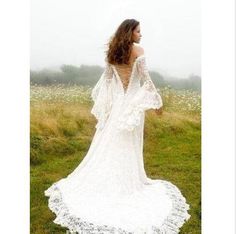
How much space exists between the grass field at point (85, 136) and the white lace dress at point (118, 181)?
0.10m

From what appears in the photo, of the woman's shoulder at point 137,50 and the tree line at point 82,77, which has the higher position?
the woman's shoulder at point 137,50

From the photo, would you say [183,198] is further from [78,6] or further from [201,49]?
[78,6]

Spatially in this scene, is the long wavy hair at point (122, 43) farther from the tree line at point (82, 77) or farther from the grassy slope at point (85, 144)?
the grassy slope at point (85, 144)

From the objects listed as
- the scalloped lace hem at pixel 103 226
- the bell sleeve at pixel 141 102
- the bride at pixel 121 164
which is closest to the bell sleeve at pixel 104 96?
the bride at pixel 121 164

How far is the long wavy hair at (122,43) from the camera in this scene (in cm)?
484

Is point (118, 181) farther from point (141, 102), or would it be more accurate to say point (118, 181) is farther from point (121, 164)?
point (141, 102)

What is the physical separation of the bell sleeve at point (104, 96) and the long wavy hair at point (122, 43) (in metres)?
0.14

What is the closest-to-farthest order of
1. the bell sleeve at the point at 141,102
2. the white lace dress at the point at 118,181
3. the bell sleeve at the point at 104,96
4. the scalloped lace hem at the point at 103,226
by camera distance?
the scalloped lace hem at the point at 103,226
the white lace dress at the point at 118,181
the bell sleeve at the point at 141,102
the bell sleeve at the point at 104,96

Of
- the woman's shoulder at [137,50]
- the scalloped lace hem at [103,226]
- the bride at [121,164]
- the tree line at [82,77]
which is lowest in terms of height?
the scalloped lace hem at [103,226]

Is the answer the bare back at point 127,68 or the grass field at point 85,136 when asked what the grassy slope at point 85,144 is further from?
the bare back at point 127,68

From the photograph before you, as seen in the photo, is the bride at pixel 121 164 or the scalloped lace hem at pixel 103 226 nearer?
the scalloped lace hem at pixel 103 226

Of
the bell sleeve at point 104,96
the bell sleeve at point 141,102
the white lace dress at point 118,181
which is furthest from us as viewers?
the bell sleeve at point 104,96

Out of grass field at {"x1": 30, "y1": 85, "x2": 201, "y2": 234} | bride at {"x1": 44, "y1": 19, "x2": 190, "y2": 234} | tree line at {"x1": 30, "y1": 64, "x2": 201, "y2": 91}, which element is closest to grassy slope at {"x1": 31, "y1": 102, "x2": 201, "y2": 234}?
grass field at {"x1": 30, "y1": 85, "x2": 201, "y2": 234}

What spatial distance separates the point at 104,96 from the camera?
199 inches
